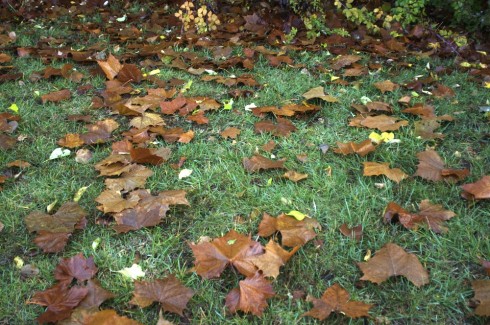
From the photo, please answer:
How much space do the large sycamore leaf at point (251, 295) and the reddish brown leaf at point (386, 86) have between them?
1.89m

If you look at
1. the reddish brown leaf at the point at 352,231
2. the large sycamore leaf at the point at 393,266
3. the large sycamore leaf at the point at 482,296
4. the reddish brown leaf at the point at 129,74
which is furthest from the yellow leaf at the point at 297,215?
the reddish brown leaf at the point at 129,74

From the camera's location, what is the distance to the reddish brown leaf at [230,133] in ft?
8.24

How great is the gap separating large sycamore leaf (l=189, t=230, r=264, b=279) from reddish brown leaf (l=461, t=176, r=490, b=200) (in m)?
0.98

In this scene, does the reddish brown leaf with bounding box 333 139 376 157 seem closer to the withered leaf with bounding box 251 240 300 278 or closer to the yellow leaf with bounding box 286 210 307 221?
the yellow leaf with bounding box 286 210 307 221

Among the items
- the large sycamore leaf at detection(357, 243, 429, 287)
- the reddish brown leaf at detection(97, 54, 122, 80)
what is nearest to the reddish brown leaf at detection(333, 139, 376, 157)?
the large sycamore leaf at detection(357, 243, 429, 287)

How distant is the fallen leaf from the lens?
1.68m

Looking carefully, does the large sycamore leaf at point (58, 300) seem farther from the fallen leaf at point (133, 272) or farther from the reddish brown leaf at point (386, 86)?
the reddish brown leaf at point (386, 86)

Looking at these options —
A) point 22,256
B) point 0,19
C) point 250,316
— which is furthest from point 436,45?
point 0,19

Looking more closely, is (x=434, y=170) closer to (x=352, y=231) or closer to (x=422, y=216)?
(x=422, y=216)

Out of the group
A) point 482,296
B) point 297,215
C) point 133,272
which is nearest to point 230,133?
point 297,215

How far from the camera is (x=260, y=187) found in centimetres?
214

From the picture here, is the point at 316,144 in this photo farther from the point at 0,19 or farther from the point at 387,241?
the point at 0,19

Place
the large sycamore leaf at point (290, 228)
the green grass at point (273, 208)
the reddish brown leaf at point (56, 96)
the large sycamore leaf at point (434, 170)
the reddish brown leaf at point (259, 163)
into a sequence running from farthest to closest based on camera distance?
the reddish brown leaf at point (56, 96) → the reddish brown leaf at point (259, 163) → the large sycamore leaf at point (434, 170) → the large sycamore leaf at point (290, 228) → the green grass at point (273, 208)

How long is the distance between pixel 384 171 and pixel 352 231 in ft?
1.44
